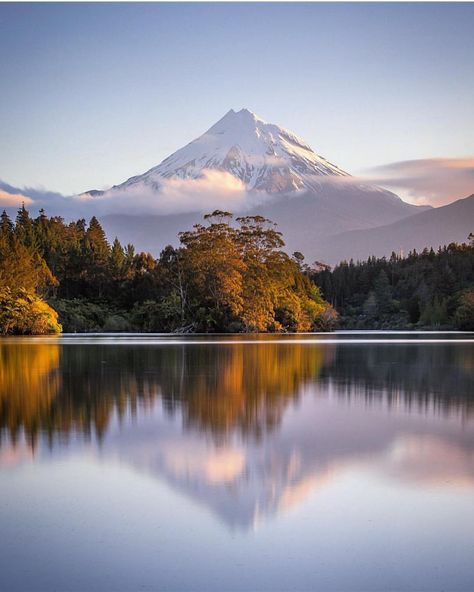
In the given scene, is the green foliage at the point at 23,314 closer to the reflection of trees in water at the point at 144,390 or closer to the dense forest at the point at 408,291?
the reflection of trees in water at the point at 144,390

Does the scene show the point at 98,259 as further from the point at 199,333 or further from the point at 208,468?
the point at 208,468

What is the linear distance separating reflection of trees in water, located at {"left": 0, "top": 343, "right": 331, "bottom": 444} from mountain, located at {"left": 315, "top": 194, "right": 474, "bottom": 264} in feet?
410

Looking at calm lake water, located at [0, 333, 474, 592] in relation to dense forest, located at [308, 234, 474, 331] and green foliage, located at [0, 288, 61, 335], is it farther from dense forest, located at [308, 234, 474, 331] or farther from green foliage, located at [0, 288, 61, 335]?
dense forest, located at [308, 234, 474, 331]

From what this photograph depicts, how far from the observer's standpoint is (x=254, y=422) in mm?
6637

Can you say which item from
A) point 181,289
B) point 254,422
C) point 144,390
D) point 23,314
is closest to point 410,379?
point 144,390

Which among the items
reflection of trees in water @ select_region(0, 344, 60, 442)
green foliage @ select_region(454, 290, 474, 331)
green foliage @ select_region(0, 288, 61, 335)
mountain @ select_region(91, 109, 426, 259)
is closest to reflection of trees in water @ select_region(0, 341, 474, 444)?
reflection of trees in water @ select_region(0, 344, 60, 442)

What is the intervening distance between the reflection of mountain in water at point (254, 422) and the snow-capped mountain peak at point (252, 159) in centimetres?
12720

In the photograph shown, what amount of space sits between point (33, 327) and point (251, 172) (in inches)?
4967

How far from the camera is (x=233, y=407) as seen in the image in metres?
7.64

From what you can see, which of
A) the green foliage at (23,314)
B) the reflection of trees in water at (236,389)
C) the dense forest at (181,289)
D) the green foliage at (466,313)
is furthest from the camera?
the green foliage at (466,313)

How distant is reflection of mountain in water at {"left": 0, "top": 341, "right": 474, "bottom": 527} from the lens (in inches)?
177

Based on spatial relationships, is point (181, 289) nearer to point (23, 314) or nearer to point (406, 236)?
point (23, 314)

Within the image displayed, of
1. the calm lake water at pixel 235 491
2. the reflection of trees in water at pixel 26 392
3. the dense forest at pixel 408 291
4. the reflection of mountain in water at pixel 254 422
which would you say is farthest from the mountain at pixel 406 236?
the calm lake water at pixel 235 491

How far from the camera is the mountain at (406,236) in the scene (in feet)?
462
